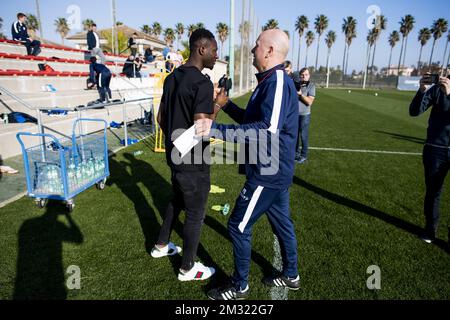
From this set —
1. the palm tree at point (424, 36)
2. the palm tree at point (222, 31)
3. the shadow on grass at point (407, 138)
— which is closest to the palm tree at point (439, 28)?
the palm tree at point (424, 36)

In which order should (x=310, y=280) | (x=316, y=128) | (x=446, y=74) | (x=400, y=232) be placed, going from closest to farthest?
(x=310, y=280) → (x=446, y=74) → (x=400, y=232) → (x=316, y=128)

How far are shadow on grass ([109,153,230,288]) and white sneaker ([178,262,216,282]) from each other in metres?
0.12

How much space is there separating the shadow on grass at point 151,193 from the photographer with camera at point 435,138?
9.14ft

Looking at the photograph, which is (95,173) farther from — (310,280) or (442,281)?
(442,281)

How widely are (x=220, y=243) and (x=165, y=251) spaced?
0.71m

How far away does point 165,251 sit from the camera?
3408 mm

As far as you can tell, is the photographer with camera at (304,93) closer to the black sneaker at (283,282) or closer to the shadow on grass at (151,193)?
the shadow on grass at (151,193)

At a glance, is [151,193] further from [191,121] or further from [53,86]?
[53,86]

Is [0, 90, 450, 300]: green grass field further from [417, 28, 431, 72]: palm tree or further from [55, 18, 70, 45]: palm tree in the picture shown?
[417, 28, 431, 72]: palm tree

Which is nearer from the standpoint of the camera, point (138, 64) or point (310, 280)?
point (310, 280)
